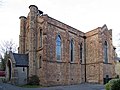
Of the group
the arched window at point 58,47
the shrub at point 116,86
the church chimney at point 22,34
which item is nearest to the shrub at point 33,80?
the arched window at point 58,47

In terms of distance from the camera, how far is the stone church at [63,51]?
120 feet

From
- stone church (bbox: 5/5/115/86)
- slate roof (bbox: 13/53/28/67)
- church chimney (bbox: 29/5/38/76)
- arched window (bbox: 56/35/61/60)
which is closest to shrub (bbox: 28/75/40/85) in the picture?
stone church (bbox: 5/5/115/86)

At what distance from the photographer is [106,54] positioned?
47.9 meters

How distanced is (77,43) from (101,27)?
6640 mm

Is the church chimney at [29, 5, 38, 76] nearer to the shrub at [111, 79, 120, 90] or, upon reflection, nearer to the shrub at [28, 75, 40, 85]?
the shrub at [28, 75, 40, 85]

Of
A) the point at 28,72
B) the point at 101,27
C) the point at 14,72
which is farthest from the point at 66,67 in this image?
the point at 101,27

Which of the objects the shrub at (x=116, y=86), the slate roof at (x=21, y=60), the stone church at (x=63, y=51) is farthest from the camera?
the slate roof at (x=21, y=60)

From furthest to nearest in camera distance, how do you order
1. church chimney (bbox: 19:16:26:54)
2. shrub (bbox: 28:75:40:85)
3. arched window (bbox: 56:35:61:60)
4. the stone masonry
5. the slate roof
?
church chimney (bbox: 19:16:26:54), the slate roof, arched window (bbox: 56:35:61:60), the stone masonry, shrub (bbox: 28:75:40:85)

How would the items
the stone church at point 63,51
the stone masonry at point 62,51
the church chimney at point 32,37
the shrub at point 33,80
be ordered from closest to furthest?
1. the shrub at point 33,80
2. the stone masonry at point 62,51
3. the stone church at point 63,51
4. the church chimney at point 32,37

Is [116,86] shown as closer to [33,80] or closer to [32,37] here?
[33,80]

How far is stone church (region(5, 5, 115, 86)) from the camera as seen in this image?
3669 centimetres

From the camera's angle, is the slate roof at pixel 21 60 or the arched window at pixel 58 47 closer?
the arched window at pixel 58 47

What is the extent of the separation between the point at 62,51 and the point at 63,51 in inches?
10.6

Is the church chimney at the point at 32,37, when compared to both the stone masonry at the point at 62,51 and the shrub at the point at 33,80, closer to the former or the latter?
the stone masonry at the point at 62,51
